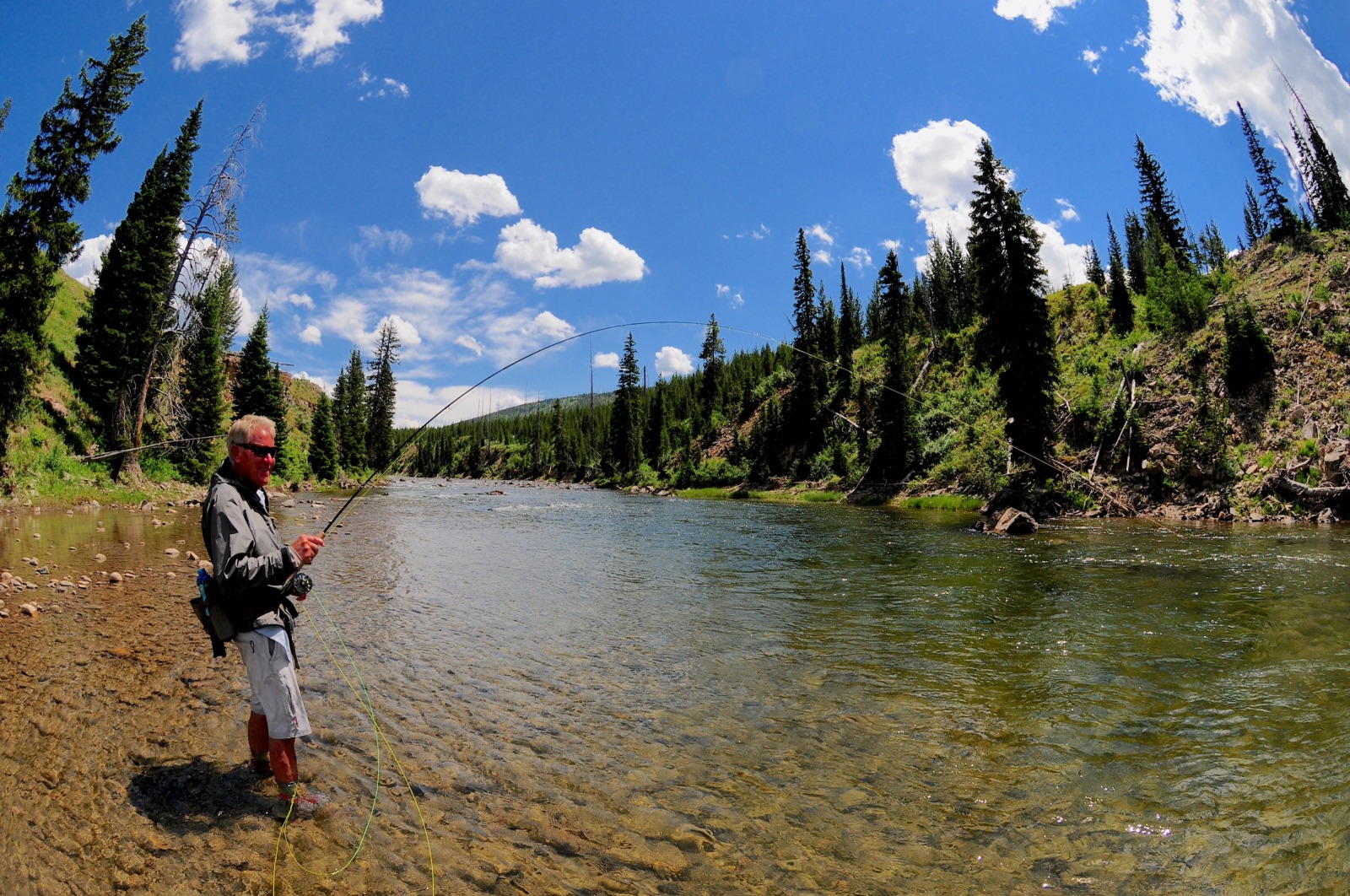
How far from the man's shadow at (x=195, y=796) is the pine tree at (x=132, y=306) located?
28.5 metres

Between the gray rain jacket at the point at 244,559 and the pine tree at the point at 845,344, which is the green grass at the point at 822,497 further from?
the gray rain jacket at the point at 244,559

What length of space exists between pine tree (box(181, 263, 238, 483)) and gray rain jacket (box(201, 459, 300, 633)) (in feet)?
91.0

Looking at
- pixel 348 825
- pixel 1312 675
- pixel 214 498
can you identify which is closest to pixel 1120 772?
pixel 1312 675

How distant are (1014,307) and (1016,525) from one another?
33.1 feet

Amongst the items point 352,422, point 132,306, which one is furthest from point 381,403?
point 132,306

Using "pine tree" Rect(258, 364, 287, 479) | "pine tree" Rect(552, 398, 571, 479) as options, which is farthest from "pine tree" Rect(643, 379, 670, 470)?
"pine tree" Rect(258, 364, 287, 479)

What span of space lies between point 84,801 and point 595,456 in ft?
310

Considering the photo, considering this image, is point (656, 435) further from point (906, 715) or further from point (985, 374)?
point (906, 715)

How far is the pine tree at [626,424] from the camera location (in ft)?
264

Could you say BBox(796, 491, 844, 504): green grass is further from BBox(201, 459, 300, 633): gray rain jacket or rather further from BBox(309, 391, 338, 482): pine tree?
BBox(309, 391, 338, 482): pine tree

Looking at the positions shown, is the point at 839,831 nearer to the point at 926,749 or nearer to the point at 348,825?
the point at 926,749

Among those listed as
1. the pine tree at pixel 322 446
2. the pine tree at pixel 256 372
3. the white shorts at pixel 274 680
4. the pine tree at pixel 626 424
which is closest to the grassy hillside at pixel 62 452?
the pine tree at pixel 256 372

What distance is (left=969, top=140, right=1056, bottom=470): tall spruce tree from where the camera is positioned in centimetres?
2483

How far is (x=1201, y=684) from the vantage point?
617cm
